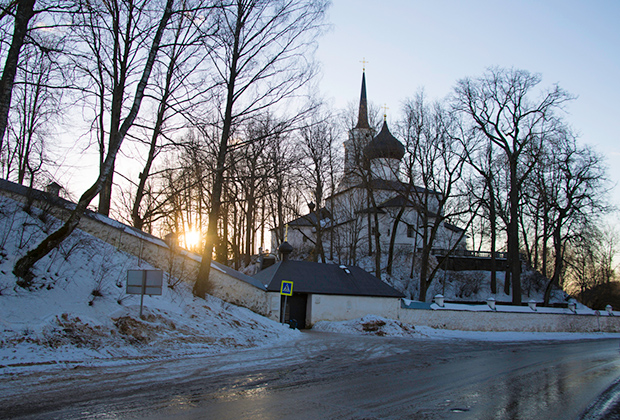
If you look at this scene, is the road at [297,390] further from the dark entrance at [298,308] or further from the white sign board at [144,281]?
the dark entrance at [298,308]

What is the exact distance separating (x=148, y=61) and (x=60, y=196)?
207 inches

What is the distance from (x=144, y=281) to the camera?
35.0 ft

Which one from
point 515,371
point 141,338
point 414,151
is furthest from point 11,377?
point 414,151

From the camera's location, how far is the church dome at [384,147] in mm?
36594

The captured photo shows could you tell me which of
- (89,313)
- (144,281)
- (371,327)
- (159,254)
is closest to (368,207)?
(371,327)

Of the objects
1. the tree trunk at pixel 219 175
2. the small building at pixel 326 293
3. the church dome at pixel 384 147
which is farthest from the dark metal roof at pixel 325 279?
the church dome at pixel 384 147

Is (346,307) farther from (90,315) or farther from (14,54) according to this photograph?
(14,54)

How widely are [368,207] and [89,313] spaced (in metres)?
31.2

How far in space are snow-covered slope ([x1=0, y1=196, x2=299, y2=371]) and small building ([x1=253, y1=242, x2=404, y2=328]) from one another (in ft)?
30.7

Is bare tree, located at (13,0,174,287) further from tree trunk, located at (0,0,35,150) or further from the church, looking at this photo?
the church

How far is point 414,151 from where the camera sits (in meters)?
33.6

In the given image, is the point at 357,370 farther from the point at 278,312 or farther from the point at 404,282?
the point at 404,282

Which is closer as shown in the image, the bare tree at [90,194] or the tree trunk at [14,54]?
the tree trunk at [14,54]

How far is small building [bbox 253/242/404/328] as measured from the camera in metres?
24.3
